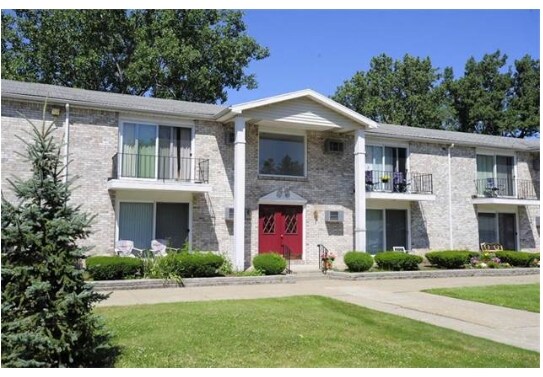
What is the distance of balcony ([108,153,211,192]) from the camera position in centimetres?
1530

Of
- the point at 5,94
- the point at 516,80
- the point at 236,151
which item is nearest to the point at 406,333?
the point at 236,151

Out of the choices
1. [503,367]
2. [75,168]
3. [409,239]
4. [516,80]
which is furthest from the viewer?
[516,80]

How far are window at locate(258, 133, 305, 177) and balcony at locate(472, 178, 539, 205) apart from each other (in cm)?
805

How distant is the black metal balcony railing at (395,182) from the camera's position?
64.5ft

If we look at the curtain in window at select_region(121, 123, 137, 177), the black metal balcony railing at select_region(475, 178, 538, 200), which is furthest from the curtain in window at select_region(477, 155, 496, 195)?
the curtain in window at select_region(121, 123, 137, 177)

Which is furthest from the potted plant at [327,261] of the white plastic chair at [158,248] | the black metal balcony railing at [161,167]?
the white plastic chair at [158,248]

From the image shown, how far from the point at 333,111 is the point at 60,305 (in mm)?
14111

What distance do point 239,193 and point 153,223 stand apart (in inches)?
113

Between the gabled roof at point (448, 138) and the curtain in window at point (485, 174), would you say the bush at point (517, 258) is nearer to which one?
the curtain in window at point (485, 174)

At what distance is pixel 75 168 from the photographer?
1517cm

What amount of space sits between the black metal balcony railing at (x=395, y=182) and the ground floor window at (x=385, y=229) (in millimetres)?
905

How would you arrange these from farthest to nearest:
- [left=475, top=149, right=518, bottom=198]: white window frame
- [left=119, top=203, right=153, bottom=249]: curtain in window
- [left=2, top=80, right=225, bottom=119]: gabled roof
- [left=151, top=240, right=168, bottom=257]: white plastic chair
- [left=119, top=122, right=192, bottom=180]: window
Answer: [left=475, top=149, right=518, bottom=198]: white window frame, [left=119, top=122, right=192, bottom=180]: window, [left=119, top=203, right=153, bottom=249]: curtain in window, [left=151, top=240, right=168, bottom=257]: white plastic chair, [left=2, top=80, right=225, bottom=119]: gabled roof

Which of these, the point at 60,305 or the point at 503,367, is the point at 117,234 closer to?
the point at 60,305

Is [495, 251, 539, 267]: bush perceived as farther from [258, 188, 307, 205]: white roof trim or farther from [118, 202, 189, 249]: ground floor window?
[118, 202, 189, 249]: ground floor window
